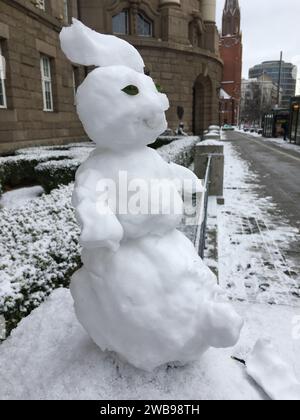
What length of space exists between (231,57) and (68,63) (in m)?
59.9

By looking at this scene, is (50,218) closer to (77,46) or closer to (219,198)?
(77,46)

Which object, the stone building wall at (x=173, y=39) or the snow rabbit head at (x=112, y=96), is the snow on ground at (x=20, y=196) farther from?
the stone building wall at (x=173, y=39)

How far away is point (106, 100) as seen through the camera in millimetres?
1801

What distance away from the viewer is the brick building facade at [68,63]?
1109cm

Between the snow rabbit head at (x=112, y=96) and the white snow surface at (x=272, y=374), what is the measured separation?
165 cm

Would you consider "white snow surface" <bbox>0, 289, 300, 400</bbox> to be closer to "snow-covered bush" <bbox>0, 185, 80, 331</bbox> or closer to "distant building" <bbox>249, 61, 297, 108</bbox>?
"snow-covered bush" <bbox>0, 185, 80, 331</bbox>

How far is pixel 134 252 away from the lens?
1.89 meters

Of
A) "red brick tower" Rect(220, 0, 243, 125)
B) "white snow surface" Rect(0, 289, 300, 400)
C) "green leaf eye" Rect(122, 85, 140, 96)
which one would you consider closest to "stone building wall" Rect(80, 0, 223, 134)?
"white snow surface" Rect(0, 289, 300, 400)

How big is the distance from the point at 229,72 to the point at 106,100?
7148cm

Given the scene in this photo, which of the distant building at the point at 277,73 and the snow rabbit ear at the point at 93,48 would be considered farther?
the distant building at the point at 277,73

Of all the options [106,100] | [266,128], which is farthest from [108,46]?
[266,128]

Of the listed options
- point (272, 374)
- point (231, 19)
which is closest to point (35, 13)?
point (272, 374)

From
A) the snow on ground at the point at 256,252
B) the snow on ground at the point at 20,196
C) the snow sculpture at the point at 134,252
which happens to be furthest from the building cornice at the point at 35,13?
the snow sculpture at the point at 134,252

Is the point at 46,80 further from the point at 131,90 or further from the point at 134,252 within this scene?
the point at 134,252
